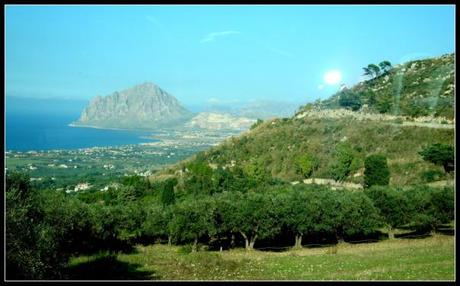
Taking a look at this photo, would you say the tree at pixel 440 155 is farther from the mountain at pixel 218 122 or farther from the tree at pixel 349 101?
the tree at pixel 349 101

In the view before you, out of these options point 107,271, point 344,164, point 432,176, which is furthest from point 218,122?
point 107,271

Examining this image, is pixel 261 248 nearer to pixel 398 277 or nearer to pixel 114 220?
pixel 114 220

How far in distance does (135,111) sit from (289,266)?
20671 mm

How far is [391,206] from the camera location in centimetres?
2167

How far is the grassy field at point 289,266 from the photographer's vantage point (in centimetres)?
1197

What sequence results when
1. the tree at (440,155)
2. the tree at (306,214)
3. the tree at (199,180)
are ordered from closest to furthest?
the tree at (306,214)
the tree at (440,155)
the tree at (199,180)

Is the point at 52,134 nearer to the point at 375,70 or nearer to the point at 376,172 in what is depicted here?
the point at 376,172

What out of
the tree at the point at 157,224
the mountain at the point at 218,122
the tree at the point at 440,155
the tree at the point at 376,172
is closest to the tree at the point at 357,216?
the tree at the point at 376,172

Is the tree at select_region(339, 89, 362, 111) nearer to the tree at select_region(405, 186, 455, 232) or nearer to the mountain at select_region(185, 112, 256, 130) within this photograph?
the mountain at select_region(185, 112, 256, 130)

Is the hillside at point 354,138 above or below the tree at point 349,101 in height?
below

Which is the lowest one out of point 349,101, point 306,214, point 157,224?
point 157,224

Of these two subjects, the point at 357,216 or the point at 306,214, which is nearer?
the point at 306,214

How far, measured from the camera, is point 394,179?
2981cm

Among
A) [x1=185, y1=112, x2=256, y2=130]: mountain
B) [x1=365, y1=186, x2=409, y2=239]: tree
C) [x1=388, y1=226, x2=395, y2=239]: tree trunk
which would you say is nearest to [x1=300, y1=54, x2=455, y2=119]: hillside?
[x1=185, y1=112, x2=256, y2=130]: mountain
